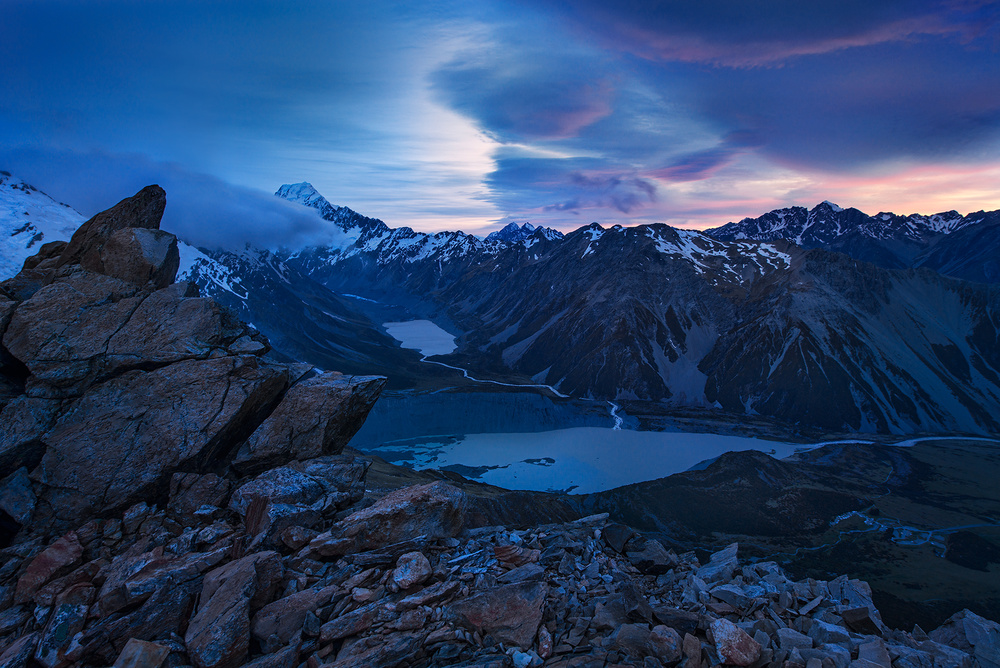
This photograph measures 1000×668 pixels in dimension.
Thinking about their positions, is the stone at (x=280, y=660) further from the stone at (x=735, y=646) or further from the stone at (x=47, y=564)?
the stone at (x=735, y=646)

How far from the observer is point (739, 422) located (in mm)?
117688

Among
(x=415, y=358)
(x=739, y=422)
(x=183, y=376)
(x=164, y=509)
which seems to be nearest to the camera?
(x=164, y=509)

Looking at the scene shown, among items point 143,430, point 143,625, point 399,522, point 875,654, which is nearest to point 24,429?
point 143,430

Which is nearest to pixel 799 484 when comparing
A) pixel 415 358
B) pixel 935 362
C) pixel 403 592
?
pixel 403 592

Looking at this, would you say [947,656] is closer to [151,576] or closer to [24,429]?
[151,576]

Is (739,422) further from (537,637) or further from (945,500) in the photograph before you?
(537,637)

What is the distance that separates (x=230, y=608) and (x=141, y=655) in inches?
66.9

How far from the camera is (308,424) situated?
55.2 feet

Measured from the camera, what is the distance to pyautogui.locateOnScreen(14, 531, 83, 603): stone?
11180 millimetres

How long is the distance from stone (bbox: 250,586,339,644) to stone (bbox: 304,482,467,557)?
1.44 metres

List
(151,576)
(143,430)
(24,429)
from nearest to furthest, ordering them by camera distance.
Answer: (151,576) < (24,429) < (143,430)

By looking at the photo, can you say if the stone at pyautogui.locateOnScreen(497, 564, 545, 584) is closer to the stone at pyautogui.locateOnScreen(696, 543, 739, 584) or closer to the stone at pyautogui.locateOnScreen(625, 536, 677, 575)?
the stone at pyautogui.locateOnScreen(625, 536, 677, 575)

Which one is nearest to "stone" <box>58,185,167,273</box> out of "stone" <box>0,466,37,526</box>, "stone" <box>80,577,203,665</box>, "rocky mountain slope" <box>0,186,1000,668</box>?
"rocky mountain slope" <box>0,186,1000,668</box>

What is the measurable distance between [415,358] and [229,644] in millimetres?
186454
